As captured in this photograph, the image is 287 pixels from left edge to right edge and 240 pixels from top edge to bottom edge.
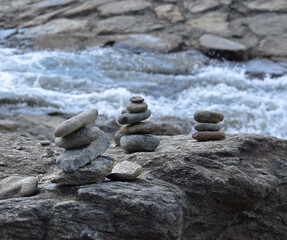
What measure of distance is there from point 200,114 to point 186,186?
3.39 ft

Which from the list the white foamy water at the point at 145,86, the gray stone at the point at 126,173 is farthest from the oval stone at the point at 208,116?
the white foamy water at the point at 145,86

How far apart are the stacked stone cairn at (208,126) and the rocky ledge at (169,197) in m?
0.09

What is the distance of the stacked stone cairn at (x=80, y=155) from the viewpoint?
293cm

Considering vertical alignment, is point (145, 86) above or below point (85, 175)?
below

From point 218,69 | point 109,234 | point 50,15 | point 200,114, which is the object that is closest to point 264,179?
point 200,114

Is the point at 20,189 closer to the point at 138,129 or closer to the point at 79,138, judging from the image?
the point at 79,138

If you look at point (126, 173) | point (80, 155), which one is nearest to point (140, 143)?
point (126, 173)

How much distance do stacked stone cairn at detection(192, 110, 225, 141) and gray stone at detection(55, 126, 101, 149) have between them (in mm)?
1331

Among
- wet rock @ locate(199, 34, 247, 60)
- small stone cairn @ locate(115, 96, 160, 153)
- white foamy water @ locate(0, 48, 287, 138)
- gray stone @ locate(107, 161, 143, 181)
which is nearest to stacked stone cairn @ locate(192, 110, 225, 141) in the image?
small stone cairn @ locate(115, 96, 160, 153)

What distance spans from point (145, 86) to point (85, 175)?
4731mm

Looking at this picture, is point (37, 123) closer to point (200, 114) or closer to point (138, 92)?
point (138, 92)

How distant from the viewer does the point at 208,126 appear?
414 cm

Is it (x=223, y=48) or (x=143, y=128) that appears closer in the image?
(x=143, y=128)

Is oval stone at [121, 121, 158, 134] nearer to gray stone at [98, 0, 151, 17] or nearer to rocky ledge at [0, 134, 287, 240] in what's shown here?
rocky ledge at [0, 134, 287, 240]
